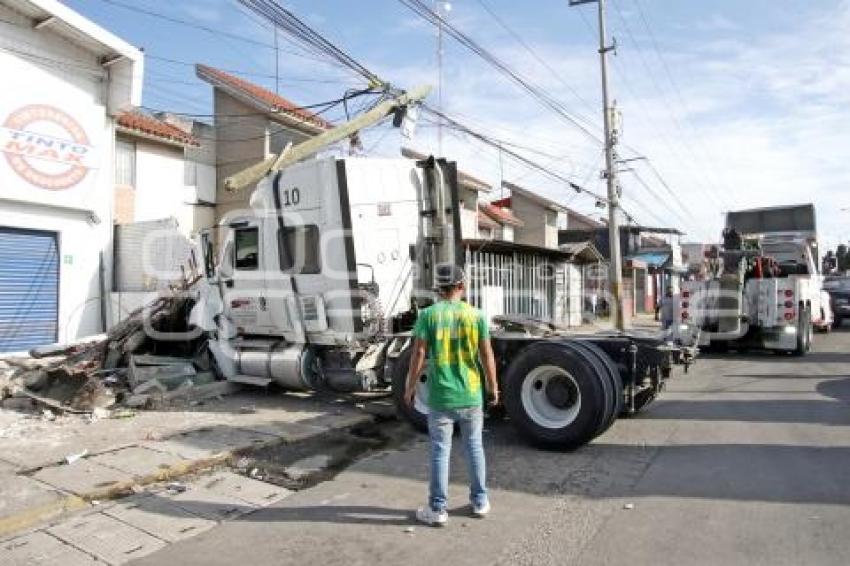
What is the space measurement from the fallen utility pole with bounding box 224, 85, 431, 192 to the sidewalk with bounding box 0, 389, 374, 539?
3.53 meters

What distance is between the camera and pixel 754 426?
8164 millimetres

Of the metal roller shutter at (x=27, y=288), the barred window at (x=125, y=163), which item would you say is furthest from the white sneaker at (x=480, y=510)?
the barred window at (x=125, y=163)

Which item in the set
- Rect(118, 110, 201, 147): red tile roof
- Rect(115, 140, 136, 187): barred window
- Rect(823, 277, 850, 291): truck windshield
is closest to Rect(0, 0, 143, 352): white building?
Rect(118, 110, 201, 147): red tile roof

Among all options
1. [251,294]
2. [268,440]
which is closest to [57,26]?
[251,294]

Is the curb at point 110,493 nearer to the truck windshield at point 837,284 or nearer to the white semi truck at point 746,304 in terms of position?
the white semi truck at point 746,304

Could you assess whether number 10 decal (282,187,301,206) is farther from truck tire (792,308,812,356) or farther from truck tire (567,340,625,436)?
truck tire (792,308,812,356)

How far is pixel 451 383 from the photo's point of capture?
5164mm

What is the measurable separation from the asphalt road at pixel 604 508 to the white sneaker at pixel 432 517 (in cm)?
8

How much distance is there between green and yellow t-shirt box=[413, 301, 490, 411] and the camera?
5156mm

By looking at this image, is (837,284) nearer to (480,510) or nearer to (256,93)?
(256,93)

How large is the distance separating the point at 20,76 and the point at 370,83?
6.65 metres

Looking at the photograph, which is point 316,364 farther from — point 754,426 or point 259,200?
point 754,426

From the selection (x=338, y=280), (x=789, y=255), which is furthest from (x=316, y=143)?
(x=789, y=255)

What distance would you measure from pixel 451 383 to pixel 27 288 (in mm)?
10801
